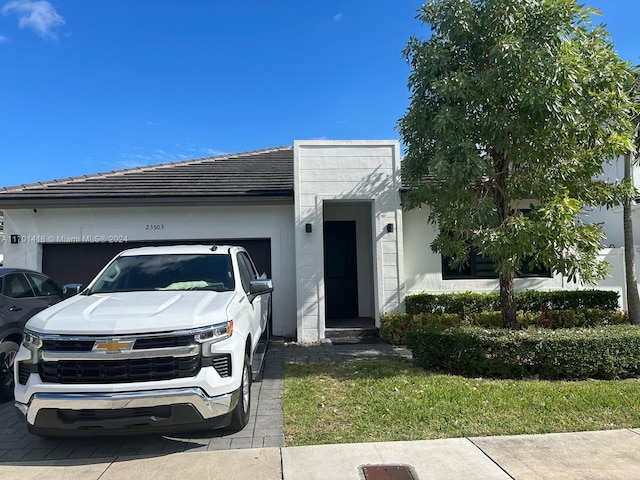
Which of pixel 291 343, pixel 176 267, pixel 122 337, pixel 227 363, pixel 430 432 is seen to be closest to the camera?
pixel 122 337

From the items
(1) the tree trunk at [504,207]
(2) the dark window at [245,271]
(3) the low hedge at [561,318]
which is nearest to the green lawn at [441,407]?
(1) the tree trunk at [504,207]

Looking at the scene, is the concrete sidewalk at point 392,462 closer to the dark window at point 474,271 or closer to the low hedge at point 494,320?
the low hedge at point 494,320

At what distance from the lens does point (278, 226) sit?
10.4 metres

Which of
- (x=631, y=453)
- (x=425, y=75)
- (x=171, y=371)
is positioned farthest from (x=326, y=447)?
(x=425, y=75)

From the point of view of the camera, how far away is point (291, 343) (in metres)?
9.62

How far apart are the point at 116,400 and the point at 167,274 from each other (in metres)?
2.02

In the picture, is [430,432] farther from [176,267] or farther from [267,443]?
[176,267]

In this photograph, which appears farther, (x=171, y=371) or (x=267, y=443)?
(x=267, y=443)

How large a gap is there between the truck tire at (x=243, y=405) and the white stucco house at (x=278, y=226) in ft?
15.5

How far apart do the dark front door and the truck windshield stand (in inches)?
241

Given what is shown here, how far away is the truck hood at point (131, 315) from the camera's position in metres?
3.93

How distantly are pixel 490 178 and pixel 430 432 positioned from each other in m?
4.51

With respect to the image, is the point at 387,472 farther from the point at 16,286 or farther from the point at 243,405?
the point at 16,286

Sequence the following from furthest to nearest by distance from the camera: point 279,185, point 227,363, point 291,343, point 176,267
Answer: point 279,185 < point 291,343 < point 176,267 < point 227,363
